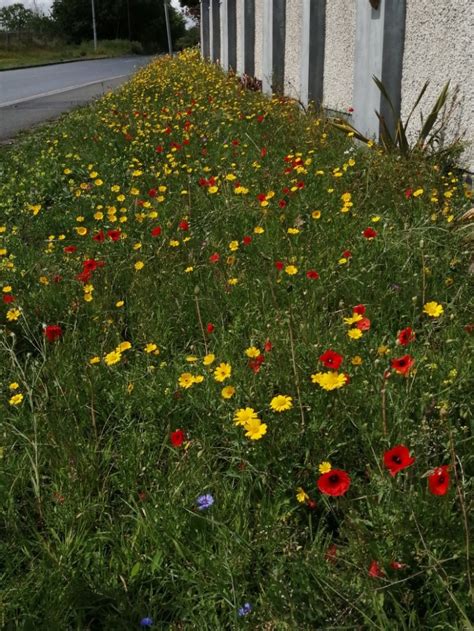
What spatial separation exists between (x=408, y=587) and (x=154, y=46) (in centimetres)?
7210

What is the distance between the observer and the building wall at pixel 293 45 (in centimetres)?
954

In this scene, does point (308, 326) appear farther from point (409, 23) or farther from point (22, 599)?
point (409, 23)

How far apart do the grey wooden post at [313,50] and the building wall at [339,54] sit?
13cm

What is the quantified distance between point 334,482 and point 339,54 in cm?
745

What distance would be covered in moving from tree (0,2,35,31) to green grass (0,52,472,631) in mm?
77542

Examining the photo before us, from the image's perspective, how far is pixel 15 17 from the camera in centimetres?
7112

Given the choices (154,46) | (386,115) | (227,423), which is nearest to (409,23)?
(386,115)

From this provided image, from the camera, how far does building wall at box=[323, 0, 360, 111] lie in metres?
7.26

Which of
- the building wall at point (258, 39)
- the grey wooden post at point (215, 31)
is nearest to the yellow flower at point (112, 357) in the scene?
the building wall at point (258, 39)

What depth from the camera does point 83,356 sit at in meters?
2.40

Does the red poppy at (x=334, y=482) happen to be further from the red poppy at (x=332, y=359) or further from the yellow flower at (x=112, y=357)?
the yellow flower at (x=112, y=357)

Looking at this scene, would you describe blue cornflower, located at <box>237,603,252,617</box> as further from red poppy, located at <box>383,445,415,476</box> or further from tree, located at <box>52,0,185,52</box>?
tree, located at <box>52,0,185,52</box>

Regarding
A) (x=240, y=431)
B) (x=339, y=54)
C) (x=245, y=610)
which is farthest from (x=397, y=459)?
(x=339, y=54)

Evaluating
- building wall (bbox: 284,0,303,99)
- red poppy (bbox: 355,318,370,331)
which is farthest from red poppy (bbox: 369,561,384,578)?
building wall (bbox: 284,0,303,99)
